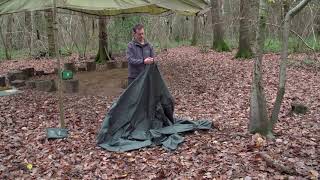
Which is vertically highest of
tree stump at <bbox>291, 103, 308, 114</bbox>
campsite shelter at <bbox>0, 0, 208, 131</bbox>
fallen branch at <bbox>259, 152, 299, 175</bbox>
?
campsite shelter at <bbox>0, 0, 208, 131</bbox>

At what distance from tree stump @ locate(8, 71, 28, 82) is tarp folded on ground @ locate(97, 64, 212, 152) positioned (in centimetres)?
518

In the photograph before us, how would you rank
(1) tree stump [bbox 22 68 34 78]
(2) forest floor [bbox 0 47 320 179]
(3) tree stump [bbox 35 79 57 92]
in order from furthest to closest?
(1) tree stump [bbox 22 68 34 78], (3) tree stump [bbox 35 79 57 92], (2) forest floor [bbox 0 47 320 179]

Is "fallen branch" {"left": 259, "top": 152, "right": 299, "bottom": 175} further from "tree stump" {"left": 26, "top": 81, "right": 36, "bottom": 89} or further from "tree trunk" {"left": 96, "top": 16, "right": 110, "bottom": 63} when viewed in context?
"tree trunk" {"left": 96, "top": 16, "right": 110, "bottom": 63}

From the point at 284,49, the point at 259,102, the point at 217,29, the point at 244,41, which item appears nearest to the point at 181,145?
the point at 259,102

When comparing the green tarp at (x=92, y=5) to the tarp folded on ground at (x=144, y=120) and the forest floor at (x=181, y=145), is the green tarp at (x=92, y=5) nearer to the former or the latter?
the forest floor at (x=181, y=145)

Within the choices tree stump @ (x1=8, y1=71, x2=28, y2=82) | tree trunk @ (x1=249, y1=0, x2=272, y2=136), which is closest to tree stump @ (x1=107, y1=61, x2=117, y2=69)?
tree stump @ (x1=8, y1=71, x2=28, y2=82)

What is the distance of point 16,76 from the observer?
9.85 m

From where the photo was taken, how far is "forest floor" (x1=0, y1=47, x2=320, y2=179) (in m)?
4.12

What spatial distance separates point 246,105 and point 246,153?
2696 mm

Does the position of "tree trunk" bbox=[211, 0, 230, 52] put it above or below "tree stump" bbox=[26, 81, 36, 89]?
above

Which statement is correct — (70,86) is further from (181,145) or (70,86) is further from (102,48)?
(102,48)

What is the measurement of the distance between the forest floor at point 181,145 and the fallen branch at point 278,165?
2cm

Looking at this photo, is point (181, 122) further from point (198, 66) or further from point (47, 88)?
point (198, 66)

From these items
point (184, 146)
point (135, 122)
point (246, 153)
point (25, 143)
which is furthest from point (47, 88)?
point (246, 153)
